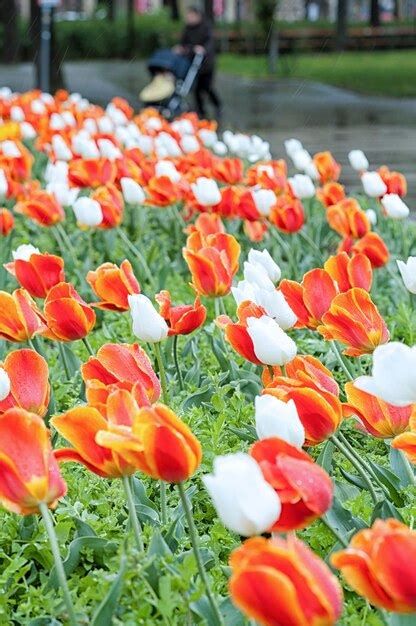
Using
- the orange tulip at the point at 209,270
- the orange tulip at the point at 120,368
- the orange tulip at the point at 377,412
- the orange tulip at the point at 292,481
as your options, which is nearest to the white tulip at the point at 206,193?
the orange tulip at the point at 209,270

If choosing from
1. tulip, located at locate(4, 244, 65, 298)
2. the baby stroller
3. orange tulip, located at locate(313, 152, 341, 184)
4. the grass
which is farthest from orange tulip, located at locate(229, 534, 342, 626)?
the grass

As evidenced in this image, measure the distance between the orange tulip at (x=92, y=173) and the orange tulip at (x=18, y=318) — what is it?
2.40m

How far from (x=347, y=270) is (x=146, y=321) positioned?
683mm

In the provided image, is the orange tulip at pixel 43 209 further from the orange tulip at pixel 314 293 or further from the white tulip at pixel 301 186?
the orange tulip at pixel 314 293

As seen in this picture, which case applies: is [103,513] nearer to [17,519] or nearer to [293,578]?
[17,519]

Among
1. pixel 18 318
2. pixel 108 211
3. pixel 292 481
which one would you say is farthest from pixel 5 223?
pixel 292 481

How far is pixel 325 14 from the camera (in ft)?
205

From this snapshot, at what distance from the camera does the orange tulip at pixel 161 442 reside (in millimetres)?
1569

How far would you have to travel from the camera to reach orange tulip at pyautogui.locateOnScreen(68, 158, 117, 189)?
5.03 meters

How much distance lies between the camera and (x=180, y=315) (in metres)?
2.72

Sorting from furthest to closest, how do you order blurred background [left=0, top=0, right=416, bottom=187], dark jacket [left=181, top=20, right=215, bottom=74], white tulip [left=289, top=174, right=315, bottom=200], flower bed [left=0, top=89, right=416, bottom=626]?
dark jacket [left=181, top=20, right=215, bottom=74] → blurred background [left=0, top=0, right=416, bottom=187] → white tulip [left=289, top=174, right=315, bottom=200] → flower bed [left=0, top=89, right=416, bottom=626]

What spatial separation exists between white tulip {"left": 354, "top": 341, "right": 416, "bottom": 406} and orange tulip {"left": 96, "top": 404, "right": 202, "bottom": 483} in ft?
0.88

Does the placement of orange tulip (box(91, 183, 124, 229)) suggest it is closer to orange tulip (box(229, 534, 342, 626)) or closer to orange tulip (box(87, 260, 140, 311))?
orange tulip (box(87, 260, 140, 311))

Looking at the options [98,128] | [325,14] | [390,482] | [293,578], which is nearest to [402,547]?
[293,578]
